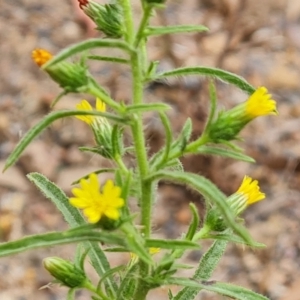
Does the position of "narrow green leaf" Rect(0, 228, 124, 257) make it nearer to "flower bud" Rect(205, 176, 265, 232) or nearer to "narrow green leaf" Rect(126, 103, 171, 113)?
"narrow green leaf" Rect(126, 103, 171, 113)

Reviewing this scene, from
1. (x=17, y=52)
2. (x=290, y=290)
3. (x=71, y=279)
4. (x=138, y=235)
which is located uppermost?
(x=17, y=52)

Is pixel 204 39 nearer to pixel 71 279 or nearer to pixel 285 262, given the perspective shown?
pixel 285 262

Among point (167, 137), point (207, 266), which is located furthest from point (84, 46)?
point (207, 266)

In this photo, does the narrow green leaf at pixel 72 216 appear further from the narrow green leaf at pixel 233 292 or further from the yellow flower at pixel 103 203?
the yellow flower at pixel 103 203

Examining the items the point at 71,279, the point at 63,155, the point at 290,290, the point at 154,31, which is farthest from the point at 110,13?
the point at 63,155

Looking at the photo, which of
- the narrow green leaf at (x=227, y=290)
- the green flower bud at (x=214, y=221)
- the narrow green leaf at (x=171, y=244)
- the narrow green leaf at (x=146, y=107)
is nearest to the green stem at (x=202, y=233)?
the green flower bud at (x=214, y=221)

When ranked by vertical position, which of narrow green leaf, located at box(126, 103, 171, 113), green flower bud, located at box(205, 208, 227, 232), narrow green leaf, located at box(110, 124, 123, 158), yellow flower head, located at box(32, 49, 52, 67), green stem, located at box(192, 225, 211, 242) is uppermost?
yellow flower head, located at box(32, 49, 52, 67)

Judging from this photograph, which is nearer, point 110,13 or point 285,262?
point 110,13

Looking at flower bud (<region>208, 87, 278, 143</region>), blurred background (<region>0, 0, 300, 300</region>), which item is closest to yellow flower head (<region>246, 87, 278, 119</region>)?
flower bud (<region>208, 87, 278, 143</region>)
